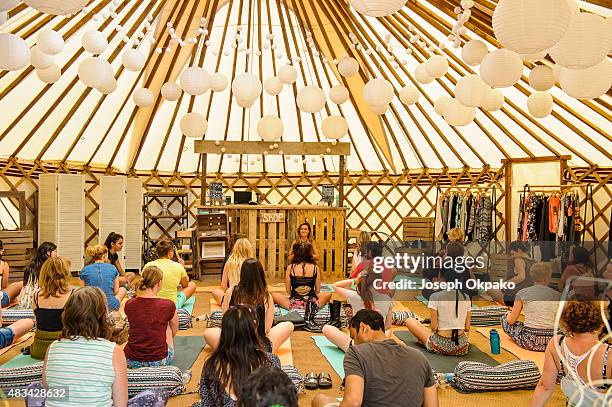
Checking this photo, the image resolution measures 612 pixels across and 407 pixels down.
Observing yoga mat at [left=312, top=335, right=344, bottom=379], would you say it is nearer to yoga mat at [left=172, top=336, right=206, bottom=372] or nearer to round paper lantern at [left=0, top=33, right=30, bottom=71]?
yoga mat at [left=172, top=336, right=206, bottom=372]

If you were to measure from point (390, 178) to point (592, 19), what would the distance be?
694 cm

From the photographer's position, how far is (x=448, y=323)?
4.07m

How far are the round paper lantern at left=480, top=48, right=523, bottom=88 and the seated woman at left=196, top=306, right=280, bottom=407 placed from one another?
173 cm

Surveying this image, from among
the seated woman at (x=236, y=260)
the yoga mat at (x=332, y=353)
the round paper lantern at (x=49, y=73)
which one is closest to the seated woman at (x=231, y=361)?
the yoga mat at (x=332, y=353)

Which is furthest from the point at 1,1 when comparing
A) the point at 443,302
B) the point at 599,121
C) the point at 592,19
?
the point at 599,121

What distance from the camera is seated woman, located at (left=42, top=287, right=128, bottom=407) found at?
2197 mm

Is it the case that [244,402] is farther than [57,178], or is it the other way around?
[57,178]

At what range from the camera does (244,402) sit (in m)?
1.26

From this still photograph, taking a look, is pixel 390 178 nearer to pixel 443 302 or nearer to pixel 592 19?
pixel 443 302

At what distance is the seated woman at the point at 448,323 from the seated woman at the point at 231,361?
204 cm

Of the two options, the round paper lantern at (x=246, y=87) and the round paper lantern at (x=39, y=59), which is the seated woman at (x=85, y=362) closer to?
the round paper lantern at (x=39, y=59)

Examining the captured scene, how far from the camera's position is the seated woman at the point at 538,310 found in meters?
4.25

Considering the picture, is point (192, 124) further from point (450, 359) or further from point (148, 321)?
point (450, 359)

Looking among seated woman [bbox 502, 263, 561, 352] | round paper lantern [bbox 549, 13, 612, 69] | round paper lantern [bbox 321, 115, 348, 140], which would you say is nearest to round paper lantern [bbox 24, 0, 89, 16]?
round paper lantern [bbox 549, 13, 612, 69]
